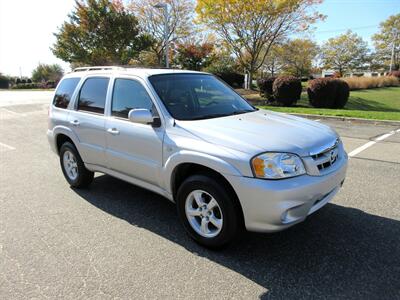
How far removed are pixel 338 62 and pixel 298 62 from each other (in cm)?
1551

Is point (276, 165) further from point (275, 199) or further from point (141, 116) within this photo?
point (141, 116)

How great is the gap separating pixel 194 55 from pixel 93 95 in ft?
99.3

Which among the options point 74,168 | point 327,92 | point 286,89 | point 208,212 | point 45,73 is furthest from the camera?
point 45,73

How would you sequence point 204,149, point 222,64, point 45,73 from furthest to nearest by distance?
point 45,73, point 222,64, point 204,149

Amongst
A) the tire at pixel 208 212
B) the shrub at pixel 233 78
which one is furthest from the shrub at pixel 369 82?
the tire at pixel 208 212

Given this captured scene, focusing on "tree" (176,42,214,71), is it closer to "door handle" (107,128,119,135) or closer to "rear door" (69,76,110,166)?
"rear door" (69,76,110,166)

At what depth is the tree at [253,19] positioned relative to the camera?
19.8 meters

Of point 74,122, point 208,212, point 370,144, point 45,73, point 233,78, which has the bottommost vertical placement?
point 370,144

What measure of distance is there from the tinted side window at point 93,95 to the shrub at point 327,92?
1361 cm

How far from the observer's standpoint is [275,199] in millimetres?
2865

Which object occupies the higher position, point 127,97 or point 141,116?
point 127,97

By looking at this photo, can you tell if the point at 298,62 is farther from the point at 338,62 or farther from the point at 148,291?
the point at 148,291

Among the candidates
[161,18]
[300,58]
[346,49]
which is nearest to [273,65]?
[300,58]

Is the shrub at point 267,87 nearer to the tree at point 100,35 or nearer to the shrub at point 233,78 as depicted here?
the tree at point 100,35
